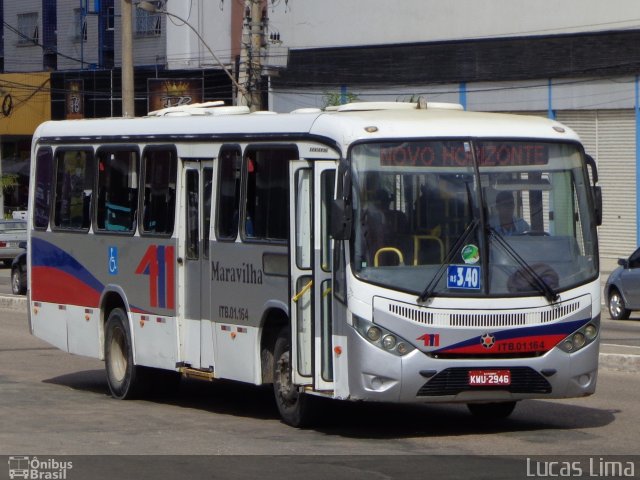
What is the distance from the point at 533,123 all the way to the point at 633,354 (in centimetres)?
531

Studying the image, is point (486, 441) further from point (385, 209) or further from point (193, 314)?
point (193, 314)

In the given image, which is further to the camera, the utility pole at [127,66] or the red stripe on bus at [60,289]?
the utility pole at [127,66]

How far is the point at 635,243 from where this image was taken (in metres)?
37.0

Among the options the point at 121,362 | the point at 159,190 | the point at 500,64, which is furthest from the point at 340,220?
the point at 500,64

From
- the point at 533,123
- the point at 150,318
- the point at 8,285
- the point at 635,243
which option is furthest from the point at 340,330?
the point at 635,243

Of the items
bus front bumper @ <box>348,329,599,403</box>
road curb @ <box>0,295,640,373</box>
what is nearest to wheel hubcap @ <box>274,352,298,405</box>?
bus front bumper @ <box>348,329,599,403</box>

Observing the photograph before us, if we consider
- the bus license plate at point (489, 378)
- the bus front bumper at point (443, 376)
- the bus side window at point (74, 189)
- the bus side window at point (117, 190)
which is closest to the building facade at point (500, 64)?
the bus side window at point (74, 189)

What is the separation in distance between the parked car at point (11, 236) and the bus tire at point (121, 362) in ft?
83.0

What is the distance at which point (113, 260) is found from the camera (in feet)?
47.5

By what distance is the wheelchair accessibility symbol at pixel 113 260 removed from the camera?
14415 mm

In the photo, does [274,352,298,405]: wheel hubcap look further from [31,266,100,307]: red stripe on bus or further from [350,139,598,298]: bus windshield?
[31,266,100,307]: red stripe on bus

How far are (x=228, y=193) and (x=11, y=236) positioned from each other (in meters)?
28.2

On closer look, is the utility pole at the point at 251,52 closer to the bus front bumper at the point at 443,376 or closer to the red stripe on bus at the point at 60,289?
the red stripe on bus at the point at 60,289

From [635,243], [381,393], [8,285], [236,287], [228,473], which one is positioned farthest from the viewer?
[635,243]
